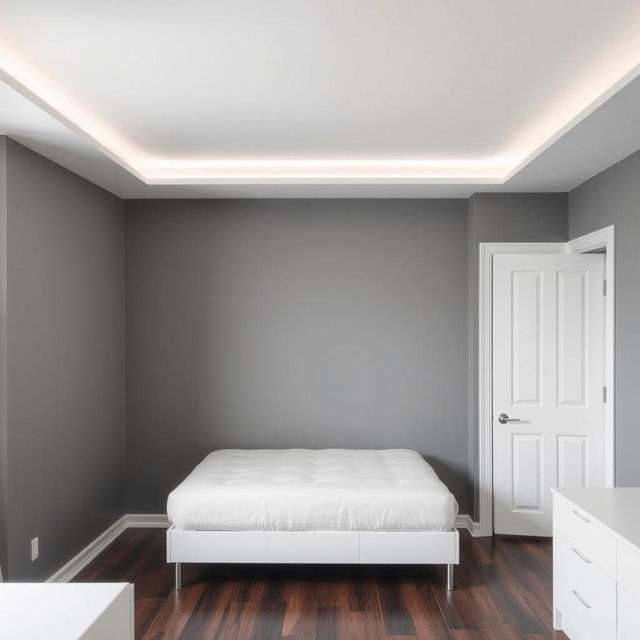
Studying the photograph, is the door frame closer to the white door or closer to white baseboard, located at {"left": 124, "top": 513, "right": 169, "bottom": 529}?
the white door

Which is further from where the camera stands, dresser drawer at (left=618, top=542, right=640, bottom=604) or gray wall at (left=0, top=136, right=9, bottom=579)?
gray wall at (left=0, top=136, right=9, bottom=579)

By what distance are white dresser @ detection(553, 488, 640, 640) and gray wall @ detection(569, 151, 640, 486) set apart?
0.74 m

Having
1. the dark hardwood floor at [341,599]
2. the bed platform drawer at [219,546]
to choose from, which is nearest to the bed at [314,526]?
the bed platform drawer at [219,546]

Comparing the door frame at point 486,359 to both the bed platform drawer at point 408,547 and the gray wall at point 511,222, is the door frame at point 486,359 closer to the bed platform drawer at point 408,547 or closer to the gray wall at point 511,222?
the gray wall at point 511,222

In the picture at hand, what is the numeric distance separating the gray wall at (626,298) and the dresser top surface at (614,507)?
2.32 feet

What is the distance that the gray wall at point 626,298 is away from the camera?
3281mm

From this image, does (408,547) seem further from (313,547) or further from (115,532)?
(115,532)

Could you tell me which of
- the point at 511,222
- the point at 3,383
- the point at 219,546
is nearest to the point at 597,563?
the point at 219,546

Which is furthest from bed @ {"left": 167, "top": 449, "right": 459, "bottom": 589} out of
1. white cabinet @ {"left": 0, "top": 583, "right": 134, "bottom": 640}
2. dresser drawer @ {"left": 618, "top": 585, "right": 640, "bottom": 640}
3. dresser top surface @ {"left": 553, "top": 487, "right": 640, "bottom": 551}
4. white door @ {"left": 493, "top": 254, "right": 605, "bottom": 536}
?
white cabinet @ {"left": 0, "top": 583, "right": 134, "bottom": 640}

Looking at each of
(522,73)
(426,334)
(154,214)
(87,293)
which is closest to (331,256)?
(426,334)

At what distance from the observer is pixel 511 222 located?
4.32 m

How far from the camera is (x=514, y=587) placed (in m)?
3.45

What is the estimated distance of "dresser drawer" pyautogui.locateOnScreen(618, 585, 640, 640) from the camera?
2115 millimetres

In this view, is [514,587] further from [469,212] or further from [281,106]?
[281,106]
